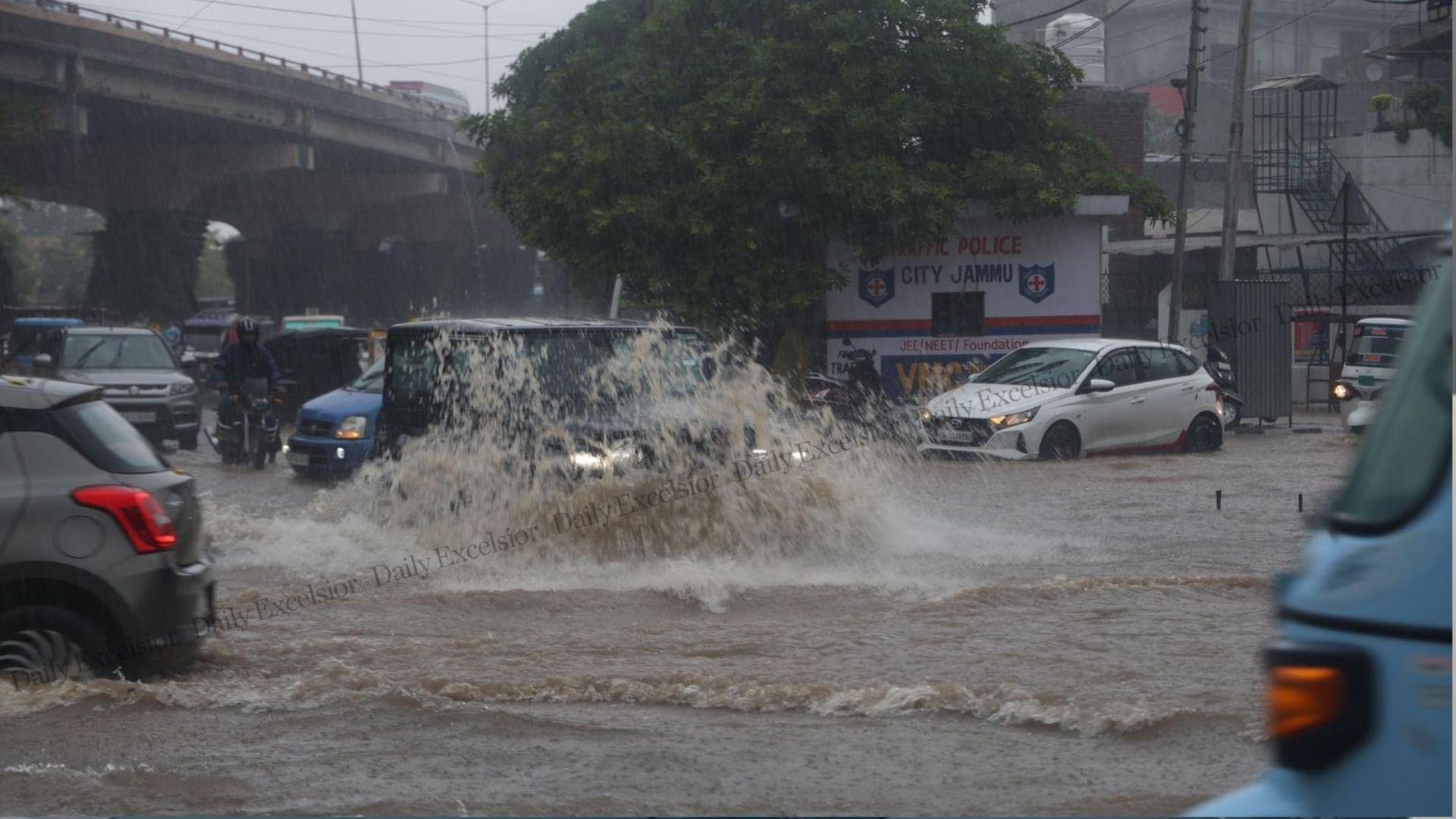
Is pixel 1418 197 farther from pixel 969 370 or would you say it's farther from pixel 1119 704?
pixel 1119 704

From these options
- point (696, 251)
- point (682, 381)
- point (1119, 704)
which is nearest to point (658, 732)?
point (1119, 704)

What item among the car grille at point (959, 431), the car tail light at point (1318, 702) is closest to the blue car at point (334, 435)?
the car grille at point (959, 431)

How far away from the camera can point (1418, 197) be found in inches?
1652

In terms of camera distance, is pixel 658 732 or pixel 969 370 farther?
pixel 969 370

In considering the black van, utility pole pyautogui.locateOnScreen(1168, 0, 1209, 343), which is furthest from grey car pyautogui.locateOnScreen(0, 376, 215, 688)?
utility pole pyautogui.locateOnScreen(1168, 0, 1209, 343)

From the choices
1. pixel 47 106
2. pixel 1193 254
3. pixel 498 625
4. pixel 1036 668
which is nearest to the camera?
pixel 1036 668

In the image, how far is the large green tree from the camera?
23.3 metres

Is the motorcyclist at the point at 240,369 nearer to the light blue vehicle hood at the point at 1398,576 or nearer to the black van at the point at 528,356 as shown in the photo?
the black van at the point at 528,356

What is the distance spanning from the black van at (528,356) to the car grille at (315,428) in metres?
5.04

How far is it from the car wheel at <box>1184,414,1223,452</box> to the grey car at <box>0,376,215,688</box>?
14.6 metres

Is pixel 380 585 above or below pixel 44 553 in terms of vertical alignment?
below

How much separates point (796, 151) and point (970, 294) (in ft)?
14.1

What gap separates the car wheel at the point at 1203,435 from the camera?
18750 millimetres

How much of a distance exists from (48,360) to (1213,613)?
626 inches
